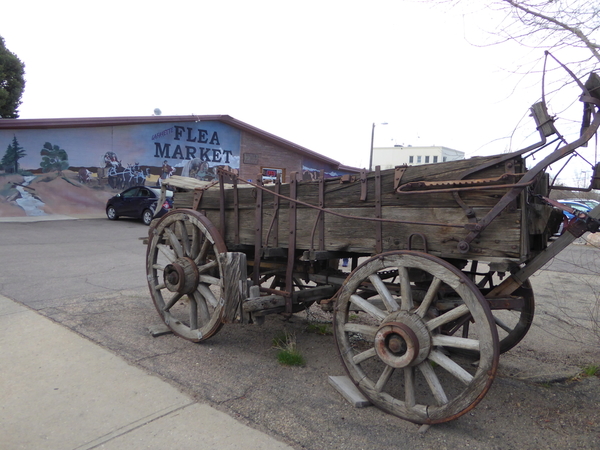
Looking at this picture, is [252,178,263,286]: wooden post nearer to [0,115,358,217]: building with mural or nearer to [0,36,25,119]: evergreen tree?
[0,115,358,217]: building with mural

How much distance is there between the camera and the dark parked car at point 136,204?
17531 mm

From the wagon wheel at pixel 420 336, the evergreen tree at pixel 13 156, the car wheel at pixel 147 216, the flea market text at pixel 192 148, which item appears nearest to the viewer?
the wagon wheel at pixel 420 336

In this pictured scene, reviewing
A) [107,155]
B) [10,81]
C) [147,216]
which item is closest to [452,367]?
[147,216]

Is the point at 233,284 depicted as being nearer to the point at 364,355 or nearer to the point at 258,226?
the point at 258,226

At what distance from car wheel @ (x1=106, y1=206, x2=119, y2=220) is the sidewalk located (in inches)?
597

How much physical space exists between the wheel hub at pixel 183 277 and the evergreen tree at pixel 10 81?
27.3m

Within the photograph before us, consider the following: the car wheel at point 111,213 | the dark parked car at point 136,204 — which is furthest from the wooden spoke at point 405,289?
the car wheel at point 111,213

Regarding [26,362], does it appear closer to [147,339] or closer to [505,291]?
[147,339]

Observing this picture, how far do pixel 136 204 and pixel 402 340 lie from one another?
16.7m

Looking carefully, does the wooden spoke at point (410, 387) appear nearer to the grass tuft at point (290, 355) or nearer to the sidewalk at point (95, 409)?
the sidewalk at point (95, 409)

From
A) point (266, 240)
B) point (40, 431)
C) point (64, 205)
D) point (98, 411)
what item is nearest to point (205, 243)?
point (266, 240)

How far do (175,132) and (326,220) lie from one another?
19894 millimetres

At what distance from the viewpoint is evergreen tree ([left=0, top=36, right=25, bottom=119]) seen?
26.3 m

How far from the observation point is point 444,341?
2836 millimetres
